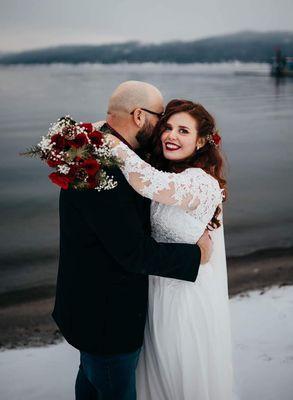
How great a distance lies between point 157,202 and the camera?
1.51 m

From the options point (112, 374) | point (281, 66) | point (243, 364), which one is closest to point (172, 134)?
point (112, 374)

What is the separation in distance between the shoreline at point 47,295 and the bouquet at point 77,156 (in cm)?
183

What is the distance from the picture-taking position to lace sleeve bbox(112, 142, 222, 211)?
52.6 inches

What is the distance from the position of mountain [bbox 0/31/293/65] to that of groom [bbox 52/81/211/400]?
5309 mm

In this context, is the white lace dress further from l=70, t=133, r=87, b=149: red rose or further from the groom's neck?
l=70, t=133, r=87, b=149: red rose

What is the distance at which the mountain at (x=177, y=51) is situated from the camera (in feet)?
21.6

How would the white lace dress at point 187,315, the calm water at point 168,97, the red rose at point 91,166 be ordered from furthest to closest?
the calm water at point 168,97, the white lace dress at point 187,315, the red rose at point 91,166

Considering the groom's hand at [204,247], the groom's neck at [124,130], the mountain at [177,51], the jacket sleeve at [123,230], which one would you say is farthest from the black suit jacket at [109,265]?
the mountain at [177,51]

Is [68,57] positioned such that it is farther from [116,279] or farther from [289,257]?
[116,279]

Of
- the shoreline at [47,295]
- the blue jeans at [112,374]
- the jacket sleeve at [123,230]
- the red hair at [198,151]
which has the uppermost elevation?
the red hair at [198,151]

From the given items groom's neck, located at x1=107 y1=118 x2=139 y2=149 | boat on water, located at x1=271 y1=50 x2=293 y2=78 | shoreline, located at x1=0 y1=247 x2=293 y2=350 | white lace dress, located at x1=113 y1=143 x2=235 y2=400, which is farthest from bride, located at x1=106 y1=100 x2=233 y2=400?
boat on water, located at x1=271 y1=50 x2=293 y2=78

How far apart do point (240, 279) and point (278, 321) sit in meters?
1.06

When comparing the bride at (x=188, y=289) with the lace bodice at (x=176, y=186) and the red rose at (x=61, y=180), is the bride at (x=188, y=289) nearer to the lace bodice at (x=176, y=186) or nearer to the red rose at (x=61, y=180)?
the lace bodice at (x=176, y=186)

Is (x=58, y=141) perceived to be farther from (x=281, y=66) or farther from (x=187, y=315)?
(x=281, y=66)
